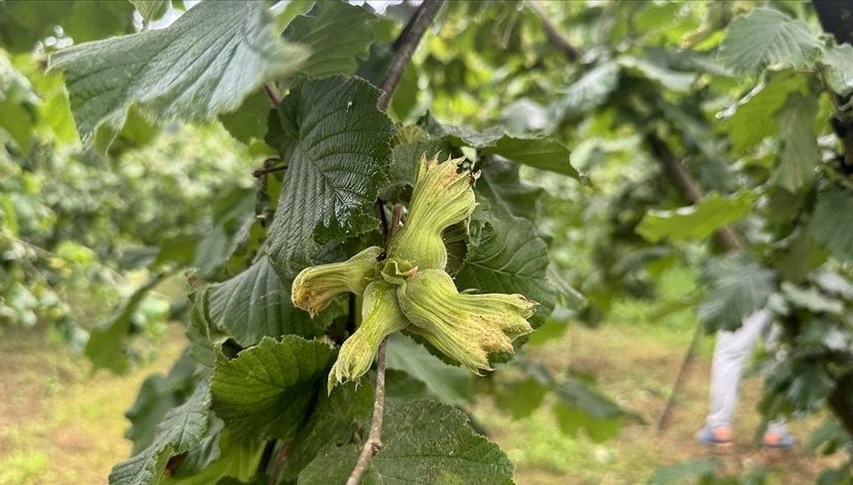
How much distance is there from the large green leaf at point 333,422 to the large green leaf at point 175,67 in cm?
19

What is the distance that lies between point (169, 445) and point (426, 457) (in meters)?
0.15

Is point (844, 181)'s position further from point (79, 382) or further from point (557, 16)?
point (79, 382)

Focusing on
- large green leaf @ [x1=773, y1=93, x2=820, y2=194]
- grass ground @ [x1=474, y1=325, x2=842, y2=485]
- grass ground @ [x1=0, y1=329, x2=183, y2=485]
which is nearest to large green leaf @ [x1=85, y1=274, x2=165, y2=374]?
grass ground @ [x1=0, y1=329, x2=183, y2=485]

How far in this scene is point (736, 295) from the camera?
1145mm

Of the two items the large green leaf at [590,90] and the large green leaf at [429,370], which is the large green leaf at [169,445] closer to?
the large green leaf at [429,370]

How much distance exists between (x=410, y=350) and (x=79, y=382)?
1608 mm

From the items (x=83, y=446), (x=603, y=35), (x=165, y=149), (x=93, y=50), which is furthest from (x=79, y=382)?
(x=165, y=149)

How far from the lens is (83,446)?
1344 mm

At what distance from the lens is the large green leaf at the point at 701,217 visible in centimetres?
102

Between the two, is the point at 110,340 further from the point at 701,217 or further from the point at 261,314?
the point at 701,217

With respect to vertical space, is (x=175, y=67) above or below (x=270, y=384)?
above

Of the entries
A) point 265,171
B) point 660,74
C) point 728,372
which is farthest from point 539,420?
point 265,171

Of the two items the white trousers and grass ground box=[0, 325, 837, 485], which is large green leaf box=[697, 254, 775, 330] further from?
the white trousers

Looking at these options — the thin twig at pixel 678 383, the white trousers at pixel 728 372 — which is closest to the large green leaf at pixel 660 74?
the thin twig at pixel 678 383
